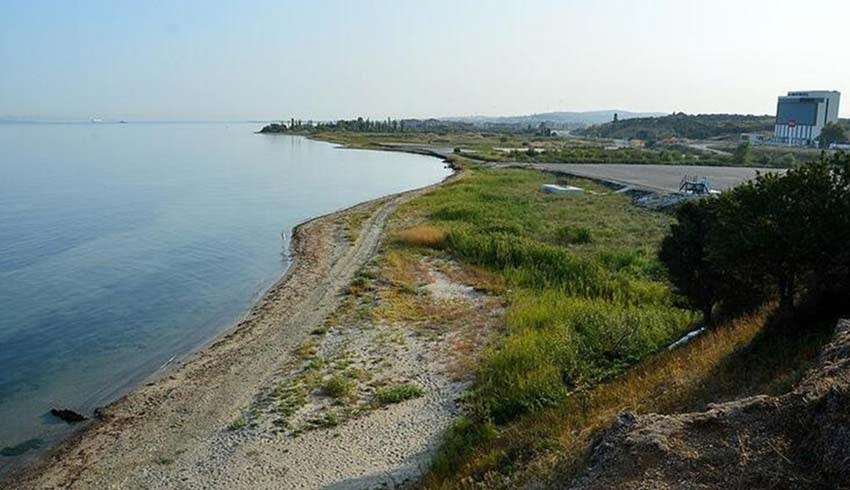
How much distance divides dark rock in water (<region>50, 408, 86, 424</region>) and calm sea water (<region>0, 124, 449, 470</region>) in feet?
0.61

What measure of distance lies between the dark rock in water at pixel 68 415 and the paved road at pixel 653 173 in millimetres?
44445

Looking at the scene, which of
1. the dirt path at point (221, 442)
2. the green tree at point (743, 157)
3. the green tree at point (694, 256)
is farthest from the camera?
the green tree at point (743, 157)

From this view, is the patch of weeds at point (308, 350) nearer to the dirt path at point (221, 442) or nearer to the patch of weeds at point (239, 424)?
the dirt path at point (221, 442)

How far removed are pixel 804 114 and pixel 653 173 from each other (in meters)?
86.8

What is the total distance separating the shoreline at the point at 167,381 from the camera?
14125mm

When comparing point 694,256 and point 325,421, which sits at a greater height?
point 694,256

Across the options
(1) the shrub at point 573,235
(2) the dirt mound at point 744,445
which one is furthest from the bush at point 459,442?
(1) the shrub at point 573,235

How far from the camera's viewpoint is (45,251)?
37.6 meters

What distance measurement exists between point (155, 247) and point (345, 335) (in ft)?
75.0

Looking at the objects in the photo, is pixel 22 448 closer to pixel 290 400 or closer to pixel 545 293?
pixel 290 400

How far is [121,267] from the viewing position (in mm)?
34344

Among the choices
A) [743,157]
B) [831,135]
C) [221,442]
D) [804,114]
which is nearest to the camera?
[221,442]

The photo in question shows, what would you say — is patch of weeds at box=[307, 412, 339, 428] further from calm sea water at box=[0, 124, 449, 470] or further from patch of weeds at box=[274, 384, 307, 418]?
calm sea water at box=[0, 124, 449, 470]

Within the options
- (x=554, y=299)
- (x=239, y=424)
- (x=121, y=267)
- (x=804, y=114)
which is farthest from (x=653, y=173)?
(x=804, y=114)
